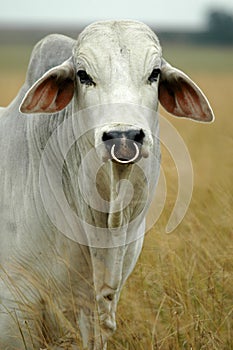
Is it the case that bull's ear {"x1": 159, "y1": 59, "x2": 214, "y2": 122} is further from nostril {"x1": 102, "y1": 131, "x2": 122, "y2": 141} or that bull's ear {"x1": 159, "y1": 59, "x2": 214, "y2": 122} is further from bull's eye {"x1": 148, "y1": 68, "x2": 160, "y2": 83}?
nostril {"x1": 102, "y1": 131, "x2": 122, "y2": 141}

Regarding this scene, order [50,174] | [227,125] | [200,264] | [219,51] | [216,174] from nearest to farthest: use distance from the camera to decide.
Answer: [50,174]
[200,264]
[216,174]
[227,125]
[219,51]

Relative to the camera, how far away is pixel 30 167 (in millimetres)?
3873

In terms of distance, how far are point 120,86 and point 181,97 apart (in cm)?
50

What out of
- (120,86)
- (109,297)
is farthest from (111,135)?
(109,297)

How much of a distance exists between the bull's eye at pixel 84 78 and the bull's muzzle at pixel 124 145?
36 cm

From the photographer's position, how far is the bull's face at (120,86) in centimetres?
317

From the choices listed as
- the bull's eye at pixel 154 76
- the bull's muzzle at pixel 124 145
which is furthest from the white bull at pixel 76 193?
the bull's muzzle at pixel 124 145

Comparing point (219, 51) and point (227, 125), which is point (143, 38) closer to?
point (227, 125)

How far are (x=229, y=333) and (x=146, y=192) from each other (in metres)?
0.79

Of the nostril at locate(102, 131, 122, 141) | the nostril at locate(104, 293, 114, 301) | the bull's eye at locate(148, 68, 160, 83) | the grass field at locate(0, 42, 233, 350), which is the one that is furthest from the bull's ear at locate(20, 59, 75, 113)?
the grass field at locate(0, 42, 233, 350)

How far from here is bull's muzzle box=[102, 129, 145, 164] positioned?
10.2 ft

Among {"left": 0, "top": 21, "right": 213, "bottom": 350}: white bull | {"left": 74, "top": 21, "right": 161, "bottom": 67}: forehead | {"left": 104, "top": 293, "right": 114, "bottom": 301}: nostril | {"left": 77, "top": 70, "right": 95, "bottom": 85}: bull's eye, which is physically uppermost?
{"left": 74, "top": 21, "right": 161, "bottom": 67}: forehead

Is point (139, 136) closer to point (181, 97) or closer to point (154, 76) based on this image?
point (154, 76)

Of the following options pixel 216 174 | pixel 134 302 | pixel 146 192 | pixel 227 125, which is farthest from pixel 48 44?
pixel 227 125
